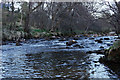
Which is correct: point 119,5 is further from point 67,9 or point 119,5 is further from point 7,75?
point 67,9

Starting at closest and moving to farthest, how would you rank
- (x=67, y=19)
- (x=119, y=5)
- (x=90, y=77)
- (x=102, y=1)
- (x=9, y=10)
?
(x=90, y=77), (x=119, y=5), (x=102, y=1), (x=9, y=10), (x=67, y=19)

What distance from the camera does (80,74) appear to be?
4.20m

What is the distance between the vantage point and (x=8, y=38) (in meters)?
17.2

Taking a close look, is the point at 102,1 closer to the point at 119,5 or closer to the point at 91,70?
the point at 119,5

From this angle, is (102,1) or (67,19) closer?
(102,1)

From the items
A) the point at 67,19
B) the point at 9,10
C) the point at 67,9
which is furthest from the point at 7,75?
the point at 67,19

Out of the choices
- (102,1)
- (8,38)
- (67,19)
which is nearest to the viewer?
(102,1)

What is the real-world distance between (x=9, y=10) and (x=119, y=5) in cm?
2261

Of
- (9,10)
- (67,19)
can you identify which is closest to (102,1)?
(9,10)

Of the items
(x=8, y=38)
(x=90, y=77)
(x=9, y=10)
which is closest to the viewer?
(x=90, y=77)

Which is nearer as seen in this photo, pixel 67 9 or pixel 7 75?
pixel 7 75

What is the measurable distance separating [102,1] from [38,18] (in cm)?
2923

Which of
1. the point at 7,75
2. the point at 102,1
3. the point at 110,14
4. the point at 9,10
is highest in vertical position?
the point at 9,10

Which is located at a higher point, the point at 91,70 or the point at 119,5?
the point at 119,5
